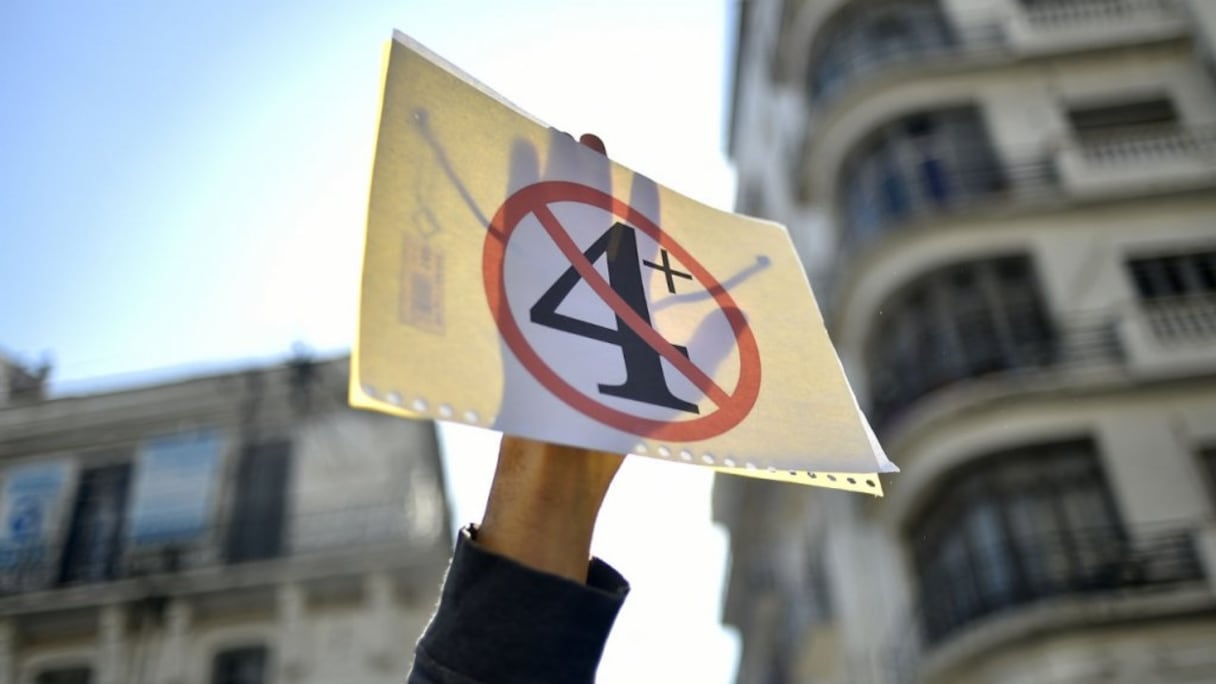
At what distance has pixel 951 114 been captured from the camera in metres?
18.4

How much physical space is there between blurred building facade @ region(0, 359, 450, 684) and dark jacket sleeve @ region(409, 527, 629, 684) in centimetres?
1754

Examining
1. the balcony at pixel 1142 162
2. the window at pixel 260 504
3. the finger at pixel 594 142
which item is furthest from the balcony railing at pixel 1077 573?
the finger at pixel 594 142

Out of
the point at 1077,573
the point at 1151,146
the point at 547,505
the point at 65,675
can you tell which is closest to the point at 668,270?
the point at 547,505

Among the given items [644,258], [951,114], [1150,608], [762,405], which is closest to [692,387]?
[762,405]

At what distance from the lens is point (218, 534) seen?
66.8 feet

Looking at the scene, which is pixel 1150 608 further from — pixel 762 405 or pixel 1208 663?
pixel 762 405

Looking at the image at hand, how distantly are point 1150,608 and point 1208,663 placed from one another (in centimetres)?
78

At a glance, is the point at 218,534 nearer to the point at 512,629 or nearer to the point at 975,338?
the point at 975,338

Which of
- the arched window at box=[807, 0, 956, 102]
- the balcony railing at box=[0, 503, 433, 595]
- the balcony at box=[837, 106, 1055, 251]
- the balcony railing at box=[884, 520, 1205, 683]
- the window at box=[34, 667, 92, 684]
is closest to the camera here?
the balcony railing at box=[884, 520, 1205, 683]

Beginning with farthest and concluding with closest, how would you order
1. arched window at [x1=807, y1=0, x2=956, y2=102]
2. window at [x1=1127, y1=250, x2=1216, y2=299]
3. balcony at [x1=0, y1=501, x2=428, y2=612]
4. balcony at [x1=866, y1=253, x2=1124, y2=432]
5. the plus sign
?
1. balcony at [x1=0, y1=501, x2=428, y2=612]
2. arched window at [x1=807, y1=0, x2=956, y2=102]
3. window at [x1=1127, y1=250, x2=1216, y2=299]
4. balcony at [x1=866, y1=253, x2=1124, y2=432]
5. the plus sign

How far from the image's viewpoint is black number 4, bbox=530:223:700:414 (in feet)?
5.42

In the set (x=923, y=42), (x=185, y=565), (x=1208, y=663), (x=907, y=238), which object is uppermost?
(x=923, y=42)

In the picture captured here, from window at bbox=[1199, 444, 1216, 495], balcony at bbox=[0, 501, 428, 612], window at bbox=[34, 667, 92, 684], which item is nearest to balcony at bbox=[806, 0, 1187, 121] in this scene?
window at bbox=[1199, 444, 1216, 495]

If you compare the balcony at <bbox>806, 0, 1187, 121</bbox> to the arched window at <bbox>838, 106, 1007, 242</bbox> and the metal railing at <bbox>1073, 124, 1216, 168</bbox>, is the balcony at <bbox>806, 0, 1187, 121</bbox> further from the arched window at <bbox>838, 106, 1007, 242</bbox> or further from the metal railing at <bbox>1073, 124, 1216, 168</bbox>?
the metal railing at <bbox>1073, 124, 1216, 168</bbox>
